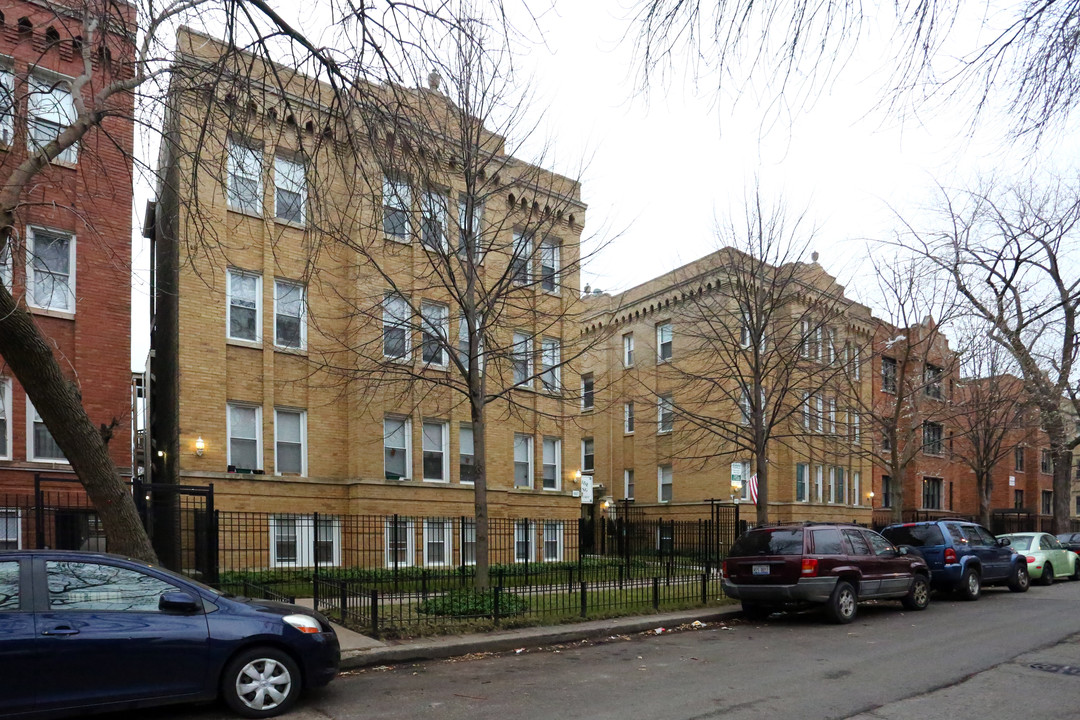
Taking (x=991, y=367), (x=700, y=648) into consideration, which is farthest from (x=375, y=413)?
(x=991, y=367)

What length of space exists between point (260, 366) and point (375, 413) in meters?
3.06

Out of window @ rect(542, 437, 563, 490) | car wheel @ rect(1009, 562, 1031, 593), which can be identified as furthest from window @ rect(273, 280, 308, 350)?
car wheel @ rect(1009, 562, 1031, 593)

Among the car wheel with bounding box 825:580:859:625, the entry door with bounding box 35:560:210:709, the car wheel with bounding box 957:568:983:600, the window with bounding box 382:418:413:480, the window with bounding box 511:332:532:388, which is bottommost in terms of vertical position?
the car wheel with bounding box 957:568:983:600

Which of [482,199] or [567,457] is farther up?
[482,199]

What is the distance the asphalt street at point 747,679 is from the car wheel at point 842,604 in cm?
37

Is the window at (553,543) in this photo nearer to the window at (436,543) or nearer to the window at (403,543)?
the window at (436,543)

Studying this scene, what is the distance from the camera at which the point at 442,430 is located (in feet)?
74.9

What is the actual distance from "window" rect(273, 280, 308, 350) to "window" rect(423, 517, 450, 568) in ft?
→ 18.4

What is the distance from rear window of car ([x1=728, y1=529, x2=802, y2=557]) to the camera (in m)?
13.9

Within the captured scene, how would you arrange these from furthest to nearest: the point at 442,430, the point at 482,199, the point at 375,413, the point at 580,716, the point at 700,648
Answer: the point at 442,430, the point at 375,413, the point at 482,199, the point at 700,648, the point at 580,716

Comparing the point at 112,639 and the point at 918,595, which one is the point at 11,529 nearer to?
the point at 112,639

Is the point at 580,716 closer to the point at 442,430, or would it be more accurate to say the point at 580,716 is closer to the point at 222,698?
the point at 222,698

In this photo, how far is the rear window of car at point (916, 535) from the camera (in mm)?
17844

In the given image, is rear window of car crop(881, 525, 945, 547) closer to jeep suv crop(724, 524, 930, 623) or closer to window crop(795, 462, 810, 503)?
jeep suv crop(724, 524, 930, 623)
